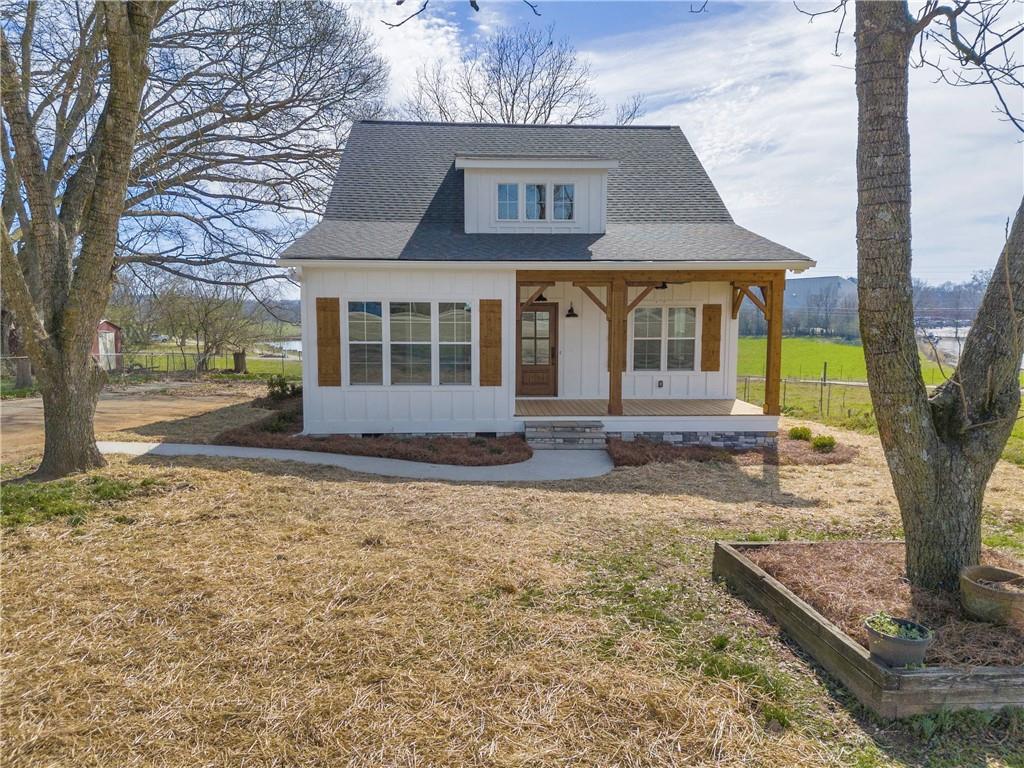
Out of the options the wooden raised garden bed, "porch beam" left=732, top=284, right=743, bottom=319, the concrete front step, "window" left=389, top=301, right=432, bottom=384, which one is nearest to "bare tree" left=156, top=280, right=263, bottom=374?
"window" left=389, top=301, right=432, bottom=384

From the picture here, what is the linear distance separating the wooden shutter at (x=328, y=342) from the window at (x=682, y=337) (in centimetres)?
667

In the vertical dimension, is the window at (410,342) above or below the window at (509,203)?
below

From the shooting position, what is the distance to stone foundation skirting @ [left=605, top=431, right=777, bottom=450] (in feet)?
35.3

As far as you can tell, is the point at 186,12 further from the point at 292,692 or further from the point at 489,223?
the point at 292,692

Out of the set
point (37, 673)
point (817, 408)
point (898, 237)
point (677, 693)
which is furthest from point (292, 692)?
point (817, 408)

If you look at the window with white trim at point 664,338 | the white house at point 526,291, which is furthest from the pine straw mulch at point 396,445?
the window with white trim at point 664,338

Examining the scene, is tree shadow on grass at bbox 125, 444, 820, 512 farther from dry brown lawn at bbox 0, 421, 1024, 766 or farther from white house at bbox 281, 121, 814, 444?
white house at bbox 281, 121, 814, 444

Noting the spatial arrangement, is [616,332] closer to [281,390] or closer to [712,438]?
[712,438]

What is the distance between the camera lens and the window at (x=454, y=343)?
10.6 m

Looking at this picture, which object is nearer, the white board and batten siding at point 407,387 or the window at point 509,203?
the white board and batten siding at point 407,387

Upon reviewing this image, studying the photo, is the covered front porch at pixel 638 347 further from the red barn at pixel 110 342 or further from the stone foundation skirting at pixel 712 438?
the red barn at pixel 110 342

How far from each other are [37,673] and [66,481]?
3.99m

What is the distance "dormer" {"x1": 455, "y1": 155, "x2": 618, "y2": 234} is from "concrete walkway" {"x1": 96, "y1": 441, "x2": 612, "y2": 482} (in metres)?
5.01

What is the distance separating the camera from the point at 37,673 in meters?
2.88
